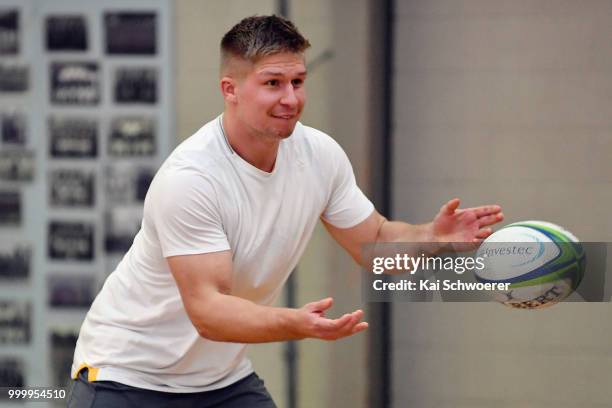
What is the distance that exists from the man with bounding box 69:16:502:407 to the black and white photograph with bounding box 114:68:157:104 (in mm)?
1337

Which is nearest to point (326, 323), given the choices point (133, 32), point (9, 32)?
point (133, 32)

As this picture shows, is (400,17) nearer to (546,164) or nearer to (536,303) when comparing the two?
(546,164)

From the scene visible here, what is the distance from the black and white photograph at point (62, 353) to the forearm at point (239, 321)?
186 centimetres

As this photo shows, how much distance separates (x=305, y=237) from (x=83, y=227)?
1.62 metres

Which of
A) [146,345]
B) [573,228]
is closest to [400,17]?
[573,228]

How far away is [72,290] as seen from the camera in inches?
162

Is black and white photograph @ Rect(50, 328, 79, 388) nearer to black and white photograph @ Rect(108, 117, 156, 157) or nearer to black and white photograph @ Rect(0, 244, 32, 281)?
black and white photograph @ Rect(0, 244, 32, 281)

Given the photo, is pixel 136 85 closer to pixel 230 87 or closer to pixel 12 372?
pixel 12 372

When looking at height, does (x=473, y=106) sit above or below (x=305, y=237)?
above

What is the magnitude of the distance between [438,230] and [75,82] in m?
1.84

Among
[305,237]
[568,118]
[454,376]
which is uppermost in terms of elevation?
[568,118]

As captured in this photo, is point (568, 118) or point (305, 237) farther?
point (568, 118)

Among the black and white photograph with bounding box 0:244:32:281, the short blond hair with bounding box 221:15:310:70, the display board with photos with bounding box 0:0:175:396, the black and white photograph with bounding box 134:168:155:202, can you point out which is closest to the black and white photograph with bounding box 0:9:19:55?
the display board with photos with bounding box 0:0:175:396

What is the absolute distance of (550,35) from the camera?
391cm
